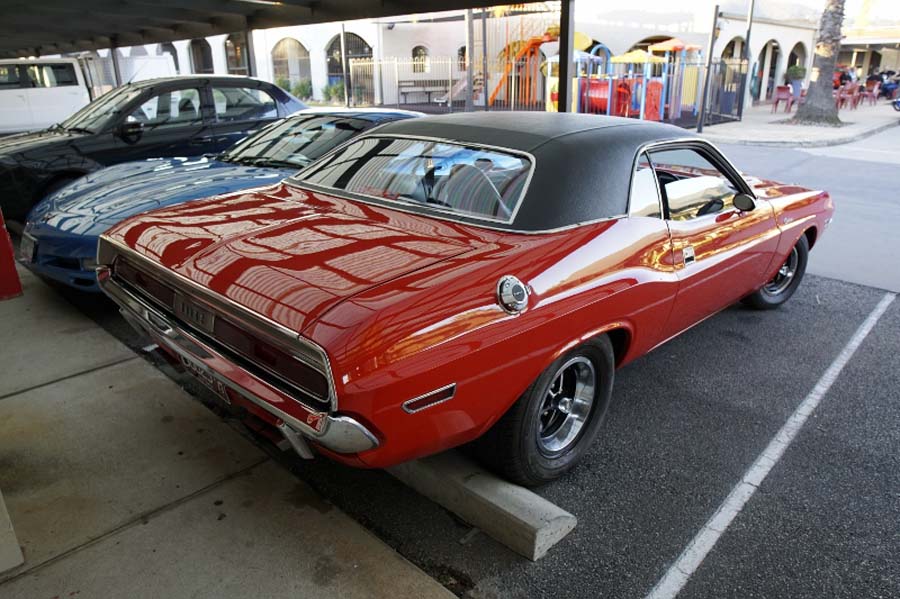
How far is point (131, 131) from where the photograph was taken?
22.7 ft

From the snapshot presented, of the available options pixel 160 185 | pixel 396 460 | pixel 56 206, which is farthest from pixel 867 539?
pixel 56 206

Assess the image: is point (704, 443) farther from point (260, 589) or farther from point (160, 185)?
point (160, 185)

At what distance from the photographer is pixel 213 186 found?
4738mm

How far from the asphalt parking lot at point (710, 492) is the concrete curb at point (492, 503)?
0.06m

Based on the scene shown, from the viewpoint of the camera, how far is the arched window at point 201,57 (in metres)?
32.2

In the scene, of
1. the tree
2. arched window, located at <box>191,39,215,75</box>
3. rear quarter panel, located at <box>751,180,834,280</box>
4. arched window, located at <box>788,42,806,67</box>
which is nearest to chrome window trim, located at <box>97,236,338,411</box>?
rear quarter panel, located at <box>751,180,834,280</box>

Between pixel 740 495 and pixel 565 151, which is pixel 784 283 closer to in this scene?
pixel 740 495

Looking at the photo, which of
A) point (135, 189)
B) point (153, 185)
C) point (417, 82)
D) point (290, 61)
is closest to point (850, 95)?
point (417, 82)

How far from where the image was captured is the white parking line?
2.36 m

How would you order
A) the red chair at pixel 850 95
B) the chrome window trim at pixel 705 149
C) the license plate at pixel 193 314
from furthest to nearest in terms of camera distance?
1. the red chair at pixel 850 95
2. the chrome window trim at pixel 705 149
3. the license plate at pixel 193 314

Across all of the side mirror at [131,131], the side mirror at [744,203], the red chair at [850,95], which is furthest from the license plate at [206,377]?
the red chair at [850,95]

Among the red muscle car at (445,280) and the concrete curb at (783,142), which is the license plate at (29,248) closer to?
the red muscle car at (445,280)

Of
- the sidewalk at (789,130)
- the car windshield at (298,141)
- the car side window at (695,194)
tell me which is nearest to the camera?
the car side window at (695,194)

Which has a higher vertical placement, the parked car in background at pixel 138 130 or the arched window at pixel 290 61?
the arched window at pixel 290 61
